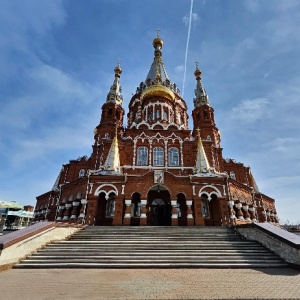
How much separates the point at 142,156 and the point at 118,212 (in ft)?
23.3

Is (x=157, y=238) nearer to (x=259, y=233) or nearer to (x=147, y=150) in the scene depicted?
(x=259, y=233)

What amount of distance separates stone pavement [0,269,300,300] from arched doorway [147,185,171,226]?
1222 cm

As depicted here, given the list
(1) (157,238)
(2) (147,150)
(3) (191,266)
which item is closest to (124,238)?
(1) (157,238)

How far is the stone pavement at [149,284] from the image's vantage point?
461 cm

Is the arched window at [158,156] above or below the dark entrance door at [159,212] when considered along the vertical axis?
above

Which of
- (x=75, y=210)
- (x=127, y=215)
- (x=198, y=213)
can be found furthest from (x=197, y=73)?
(x=75, y=210)

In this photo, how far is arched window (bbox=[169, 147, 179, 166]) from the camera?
21.5 metres

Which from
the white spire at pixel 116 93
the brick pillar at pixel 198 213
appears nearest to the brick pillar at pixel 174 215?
the brick pillar at pixel 198 213

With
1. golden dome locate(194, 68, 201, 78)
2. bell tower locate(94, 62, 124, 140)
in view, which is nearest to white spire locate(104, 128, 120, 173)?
bell tower locate(94, 62, 124, 140)

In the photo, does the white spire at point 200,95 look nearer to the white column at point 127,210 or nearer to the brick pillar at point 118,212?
the white column at point 127,210

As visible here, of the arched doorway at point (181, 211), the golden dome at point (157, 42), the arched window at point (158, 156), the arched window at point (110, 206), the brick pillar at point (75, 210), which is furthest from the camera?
the golden dome at point (157, 42)

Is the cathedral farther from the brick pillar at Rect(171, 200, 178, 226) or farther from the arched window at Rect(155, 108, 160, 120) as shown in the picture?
the arched window at Rect(155, 108, 160, 120)

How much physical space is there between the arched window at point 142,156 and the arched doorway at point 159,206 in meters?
3.32

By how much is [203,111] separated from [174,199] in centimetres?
1494
